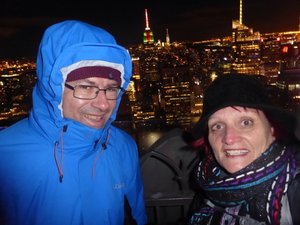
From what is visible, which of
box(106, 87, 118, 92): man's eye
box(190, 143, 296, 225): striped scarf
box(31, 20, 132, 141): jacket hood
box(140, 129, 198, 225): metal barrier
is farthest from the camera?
box(140, 129, 198, 225): metal barrier

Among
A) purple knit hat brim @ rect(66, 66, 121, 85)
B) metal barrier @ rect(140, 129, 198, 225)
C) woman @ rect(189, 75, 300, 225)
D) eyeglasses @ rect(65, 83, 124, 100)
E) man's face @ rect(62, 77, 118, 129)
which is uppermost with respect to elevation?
purple knit hat brim @ rect(66, 66, 121, 85)

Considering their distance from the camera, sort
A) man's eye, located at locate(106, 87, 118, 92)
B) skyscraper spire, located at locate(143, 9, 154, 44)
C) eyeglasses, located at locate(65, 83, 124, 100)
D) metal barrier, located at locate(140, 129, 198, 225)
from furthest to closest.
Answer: skyscraper spire, located at locate(143, 9, 154, 44), metal barrier, located at locate(140, 129, 198, 225), man's eye, located at locate(106, 87, 118, 92), eyeglasses, located at locate(65, 83, 124, 100)

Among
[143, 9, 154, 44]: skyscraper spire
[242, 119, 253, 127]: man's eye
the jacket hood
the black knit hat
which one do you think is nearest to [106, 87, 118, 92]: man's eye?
the jacket hood

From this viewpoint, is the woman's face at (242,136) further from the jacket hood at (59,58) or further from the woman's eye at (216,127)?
the jacket hood at (59,58)

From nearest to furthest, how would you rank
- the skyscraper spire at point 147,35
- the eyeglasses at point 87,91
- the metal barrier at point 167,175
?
the eyeglasses at point 87,91 < the metal barrier at point 167,175 < the skyscraper spire at point 147,35

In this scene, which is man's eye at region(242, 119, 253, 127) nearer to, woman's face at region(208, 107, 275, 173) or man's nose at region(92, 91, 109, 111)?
woman's face at region(208, 107, 275, 173)

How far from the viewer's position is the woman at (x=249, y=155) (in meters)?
1.70

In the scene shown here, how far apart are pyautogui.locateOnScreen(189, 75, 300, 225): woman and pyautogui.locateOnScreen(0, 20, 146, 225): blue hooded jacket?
719mm

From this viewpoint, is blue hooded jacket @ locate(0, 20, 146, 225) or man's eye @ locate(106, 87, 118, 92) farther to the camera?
man's eye @ locate(106, 87, 118, 92)

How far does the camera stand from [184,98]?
2094cm

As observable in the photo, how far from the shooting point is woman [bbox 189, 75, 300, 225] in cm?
170

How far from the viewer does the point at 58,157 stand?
5.82 feet

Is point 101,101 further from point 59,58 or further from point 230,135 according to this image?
point 230,135

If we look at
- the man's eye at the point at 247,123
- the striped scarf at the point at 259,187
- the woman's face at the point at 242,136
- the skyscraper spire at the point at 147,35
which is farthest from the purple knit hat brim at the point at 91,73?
the skyscraper spire at the point at 147,35
